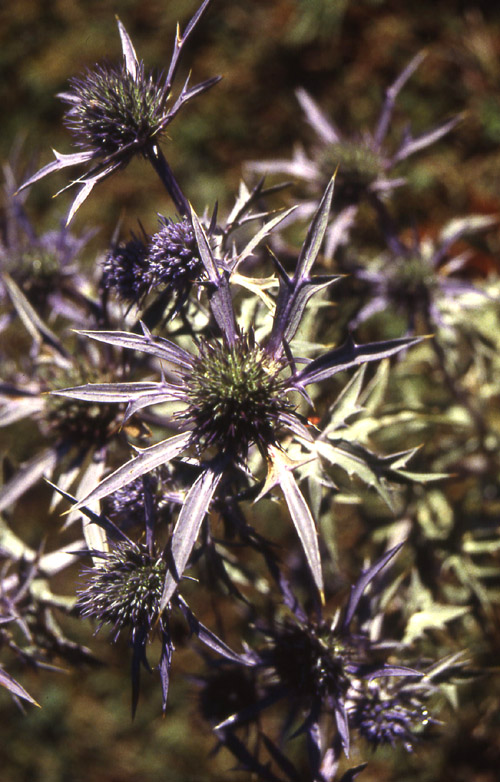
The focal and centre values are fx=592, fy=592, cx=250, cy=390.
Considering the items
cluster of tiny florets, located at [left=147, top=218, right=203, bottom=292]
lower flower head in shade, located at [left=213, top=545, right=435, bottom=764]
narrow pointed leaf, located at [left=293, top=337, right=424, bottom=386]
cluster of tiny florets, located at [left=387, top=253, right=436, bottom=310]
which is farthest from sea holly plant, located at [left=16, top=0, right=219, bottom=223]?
lower flower head in shade, located at [left=213, top=545, right=435, bottom=764]

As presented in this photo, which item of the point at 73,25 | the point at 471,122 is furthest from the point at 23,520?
the point at 471,122

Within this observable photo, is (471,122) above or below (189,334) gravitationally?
above

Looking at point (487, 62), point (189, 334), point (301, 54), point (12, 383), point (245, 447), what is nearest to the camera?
point (245, 447)

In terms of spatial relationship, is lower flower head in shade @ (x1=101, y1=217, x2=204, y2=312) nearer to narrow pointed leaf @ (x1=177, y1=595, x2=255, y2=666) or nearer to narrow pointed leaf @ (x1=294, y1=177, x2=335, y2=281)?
narrow pointed leaf @ (x1=294, y1=177, x2=335, y2=281)

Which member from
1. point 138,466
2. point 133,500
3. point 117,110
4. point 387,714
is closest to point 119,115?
point 117,110

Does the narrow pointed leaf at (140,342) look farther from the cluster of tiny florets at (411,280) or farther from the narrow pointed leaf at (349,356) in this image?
the cluster of tiny florets at (411,280)

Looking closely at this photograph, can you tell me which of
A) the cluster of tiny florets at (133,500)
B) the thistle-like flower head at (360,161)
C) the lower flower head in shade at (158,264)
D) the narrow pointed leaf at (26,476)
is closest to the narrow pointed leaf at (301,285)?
the lower flower head in shade at (158,264)

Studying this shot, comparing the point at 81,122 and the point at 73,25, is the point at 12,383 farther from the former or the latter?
the point at 73,25
